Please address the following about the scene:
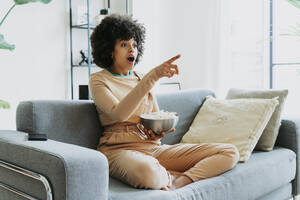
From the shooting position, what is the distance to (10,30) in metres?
3.36

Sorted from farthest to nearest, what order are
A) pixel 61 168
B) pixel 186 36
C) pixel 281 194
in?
pixel 186 36, pixel 281 194, pixel 61 168

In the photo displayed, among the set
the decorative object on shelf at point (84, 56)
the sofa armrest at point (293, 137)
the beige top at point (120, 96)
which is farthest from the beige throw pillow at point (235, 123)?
the decorative object on shelf at point (84, 56)

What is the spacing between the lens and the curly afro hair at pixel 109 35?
1.84m

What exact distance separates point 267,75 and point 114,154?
2696 mm

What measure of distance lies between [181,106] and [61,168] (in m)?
1.27

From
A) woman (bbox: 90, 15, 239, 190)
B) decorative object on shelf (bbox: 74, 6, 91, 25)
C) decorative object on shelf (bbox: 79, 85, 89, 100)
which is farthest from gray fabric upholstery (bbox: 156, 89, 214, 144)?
decorative object on shelf (bbox: 74, 6, 91, 25)

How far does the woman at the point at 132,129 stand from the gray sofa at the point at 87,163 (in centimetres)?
6

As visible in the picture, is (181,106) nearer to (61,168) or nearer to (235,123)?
(235,123)

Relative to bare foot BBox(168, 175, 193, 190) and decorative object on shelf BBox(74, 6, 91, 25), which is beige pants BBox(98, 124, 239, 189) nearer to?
bare foot BBox(168, 175, 193, 190)

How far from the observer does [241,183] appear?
5.51 ft

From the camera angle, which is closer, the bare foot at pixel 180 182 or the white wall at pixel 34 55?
the bare foot at pixel 180 182

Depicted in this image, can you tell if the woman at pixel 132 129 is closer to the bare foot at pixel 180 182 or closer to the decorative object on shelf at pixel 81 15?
the bare foot at pixel 180 182

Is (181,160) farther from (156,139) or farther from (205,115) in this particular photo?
(205,115)

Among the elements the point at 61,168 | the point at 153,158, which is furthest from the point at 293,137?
the point at 61,168
